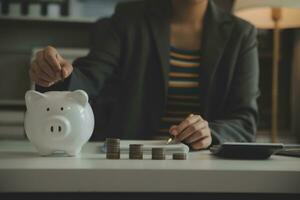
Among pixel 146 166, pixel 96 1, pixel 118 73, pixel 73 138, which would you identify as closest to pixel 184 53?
pixel 118 73

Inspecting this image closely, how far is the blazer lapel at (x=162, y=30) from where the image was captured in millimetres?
1394

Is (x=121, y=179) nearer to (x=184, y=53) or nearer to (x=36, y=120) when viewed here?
(x=36, y=120)

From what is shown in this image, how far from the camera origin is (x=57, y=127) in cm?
73

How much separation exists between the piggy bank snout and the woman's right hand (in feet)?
0.66

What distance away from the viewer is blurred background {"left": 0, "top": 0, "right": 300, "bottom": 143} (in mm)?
2605

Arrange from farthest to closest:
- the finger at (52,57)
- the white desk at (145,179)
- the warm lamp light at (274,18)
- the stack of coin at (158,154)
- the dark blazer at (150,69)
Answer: the warm lamp light at (274,18) → the dark blazer at (150,69) → the finger at (52,57) → the stack of coin at (158,154) → the white desk at (145,179)

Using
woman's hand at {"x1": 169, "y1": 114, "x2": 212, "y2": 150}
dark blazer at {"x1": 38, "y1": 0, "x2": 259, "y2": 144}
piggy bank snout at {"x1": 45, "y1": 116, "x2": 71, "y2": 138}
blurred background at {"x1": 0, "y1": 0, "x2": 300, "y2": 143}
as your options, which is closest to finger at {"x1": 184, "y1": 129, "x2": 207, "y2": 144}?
woman's hand at {"x1": 169, "y1": 114, "x2": 212, "y2": 150}

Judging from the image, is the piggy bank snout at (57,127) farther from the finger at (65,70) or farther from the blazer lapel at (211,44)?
the blazer lapel at (211,44)

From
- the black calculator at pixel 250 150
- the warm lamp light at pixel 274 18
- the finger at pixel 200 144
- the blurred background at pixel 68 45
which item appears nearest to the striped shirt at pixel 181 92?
the finger at pixel 200 144

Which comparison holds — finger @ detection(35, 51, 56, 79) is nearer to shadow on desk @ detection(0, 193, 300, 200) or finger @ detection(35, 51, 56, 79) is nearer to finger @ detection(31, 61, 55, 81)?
finger @ detection(31, 61, 55, 81)

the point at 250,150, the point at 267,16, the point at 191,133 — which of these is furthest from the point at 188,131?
the point at 267,16

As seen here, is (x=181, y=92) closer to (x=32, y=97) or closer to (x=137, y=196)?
(x=32, y=97)

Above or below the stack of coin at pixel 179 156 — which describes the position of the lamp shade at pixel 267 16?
above

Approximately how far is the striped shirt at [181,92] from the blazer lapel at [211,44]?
3 centimetres
